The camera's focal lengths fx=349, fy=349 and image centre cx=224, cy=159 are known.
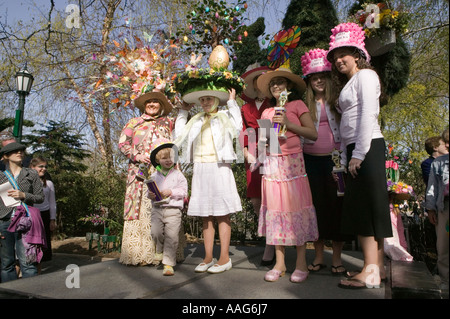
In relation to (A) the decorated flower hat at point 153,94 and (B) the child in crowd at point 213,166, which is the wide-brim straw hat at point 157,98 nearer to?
(A) the decorated flower hat at point 153,94

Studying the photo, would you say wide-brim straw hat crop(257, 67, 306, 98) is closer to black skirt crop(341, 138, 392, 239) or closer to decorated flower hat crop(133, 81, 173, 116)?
black skirt crop(341, 138, 392, 239)

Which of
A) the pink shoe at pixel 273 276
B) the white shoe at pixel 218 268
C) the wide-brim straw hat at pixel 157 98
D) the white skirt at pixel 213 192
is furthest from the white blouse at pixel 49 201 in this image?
the pink shoe at pixel 273 276

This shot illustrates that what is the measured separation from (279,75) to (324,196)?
1.23 meters

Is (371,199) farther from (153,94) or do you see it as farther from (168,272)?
(153,94)

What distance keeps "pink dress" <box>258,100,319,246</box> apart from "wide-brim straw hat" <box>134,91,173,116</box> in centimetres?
161

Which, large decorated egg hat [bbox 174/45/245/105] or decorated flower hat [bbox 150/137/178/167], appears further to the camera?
decorated flower hat [bbox 150/137/178/167]

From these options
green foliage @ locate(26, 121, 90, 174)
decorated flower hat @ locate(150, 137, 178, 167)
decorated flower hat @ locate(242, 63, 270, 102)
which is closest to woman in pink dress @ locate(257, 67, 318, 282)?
decorated flower hat @ locate(242, 63, 270, 102)

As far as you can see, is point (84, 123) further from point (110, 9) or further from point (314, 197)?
point (314, 197)

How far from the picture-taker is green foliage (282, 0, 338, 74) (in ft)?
16.3

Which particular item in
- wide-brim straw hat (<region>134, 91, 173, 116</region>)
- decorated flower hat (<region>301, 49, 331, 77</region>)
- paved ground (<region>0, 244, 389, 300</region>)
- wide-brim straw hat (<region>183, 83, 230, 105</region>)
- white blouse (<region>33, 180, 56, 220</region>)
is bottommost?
paved ground (<region>0, 244, 389, 300</region>)

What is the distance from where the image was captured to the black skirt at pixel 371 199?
8.55ft

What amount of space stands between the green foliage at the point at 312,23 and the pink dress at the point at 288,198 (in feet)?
6.83

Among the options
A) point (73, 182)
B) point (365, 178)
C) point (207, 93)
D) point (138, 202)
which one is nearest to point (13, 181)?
point (138, 202)

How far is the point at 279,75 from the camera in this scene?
335 cm
